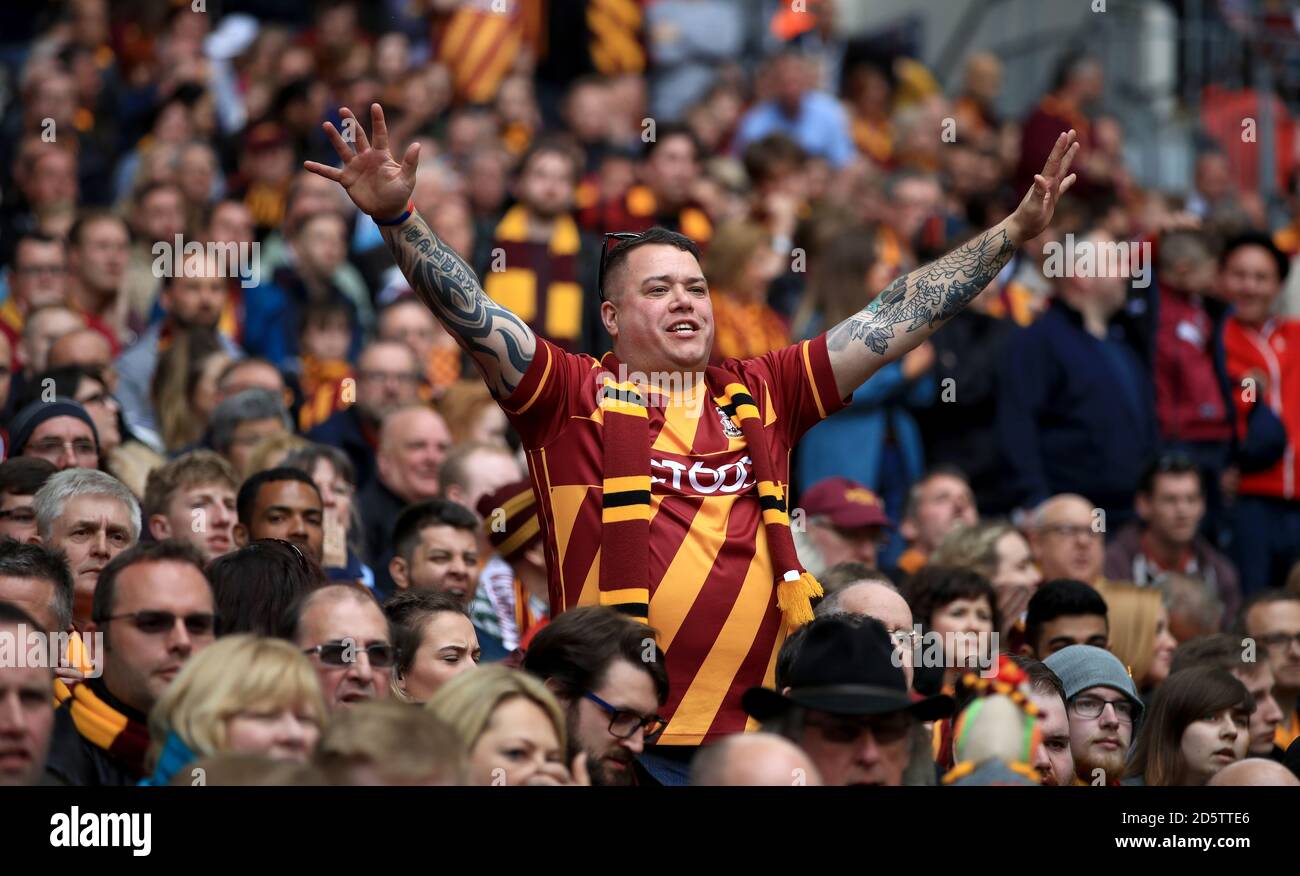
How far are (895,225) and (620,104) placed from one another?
303cm

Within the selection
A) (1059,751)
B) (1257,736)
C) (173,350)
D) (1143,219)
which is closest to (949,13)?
(1143,219)

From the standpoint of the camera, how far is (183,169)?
1416cm

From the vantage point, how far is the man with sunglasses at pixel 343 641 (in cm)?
642

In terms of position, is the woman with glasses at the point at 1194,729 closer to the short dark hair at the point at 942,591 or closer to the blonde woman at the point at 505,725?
the short dark hair at the point at 942,591

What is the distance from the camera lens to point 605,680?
241 inches

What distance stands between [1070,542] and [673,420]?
168 inches

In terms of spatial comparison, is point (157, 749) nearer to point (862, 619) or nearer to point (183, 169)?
point (862, 619)

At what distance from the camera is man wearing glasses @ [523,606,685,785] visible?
20.1 feet

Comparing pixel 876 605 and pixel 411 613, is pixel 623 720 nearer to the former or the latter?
pixel 411 613

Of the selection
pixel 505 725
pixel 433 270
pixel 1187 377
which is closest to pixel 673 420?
pixel 433 270

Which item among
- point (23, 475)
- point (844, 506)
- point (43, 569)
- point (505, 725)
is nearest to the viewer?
point (505, 725)

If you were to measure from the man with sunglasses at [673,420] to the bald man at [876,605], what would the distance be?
606 millimetres

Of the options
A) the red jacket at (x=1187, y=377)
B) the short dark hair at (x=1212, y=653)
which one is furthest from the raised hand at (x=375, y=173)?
the red jacket at (x=1187, y=377)

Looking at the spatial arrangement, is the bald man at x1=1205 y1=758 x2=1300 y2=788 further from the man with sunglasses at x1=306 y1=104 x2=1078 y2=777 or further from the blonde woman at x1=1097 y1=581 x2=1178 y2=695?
the blonde woman at x1=1097 y1=581 x2=1178 y2=695
